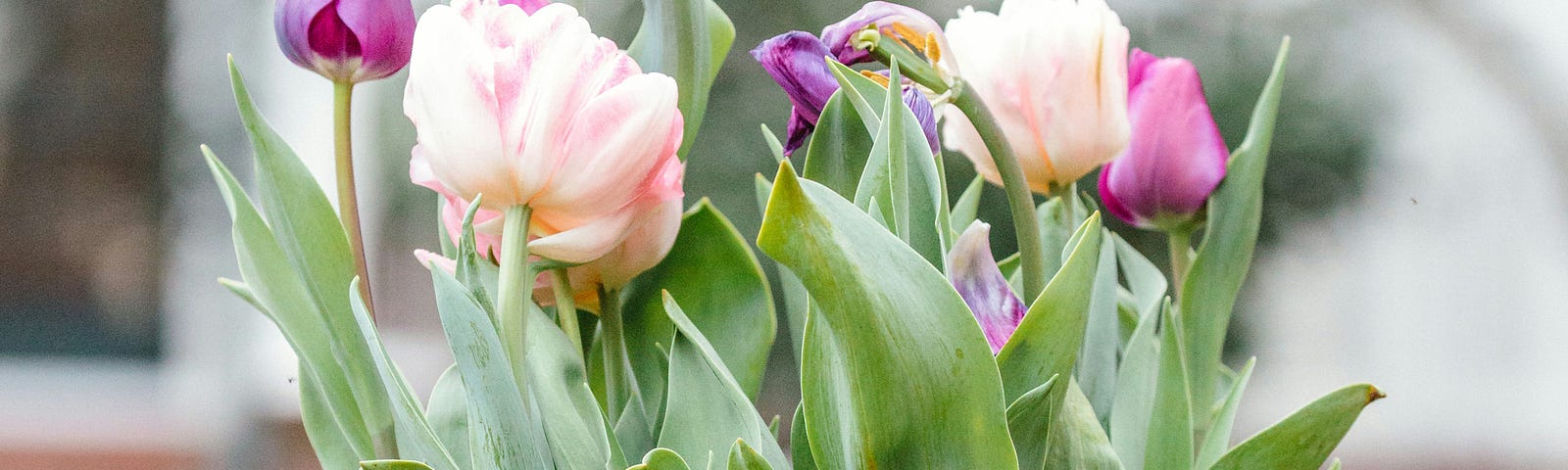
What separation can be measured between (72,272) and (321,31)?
1.61 metres

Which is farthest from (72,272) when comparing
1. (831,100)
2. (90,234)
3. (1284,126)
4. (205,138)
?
(831,100)

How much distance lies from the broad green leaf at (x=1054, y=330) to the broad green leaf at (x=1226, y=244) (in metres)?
0.08

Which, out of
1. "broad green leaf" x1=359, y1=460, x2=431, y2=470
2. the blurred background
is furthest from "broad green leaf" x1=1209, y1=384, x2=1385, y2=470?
the blurred background

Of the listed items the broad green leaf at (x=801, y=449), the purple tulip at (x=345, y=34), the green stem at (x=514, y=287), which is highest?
the purple tulip at (x=345, y=34)

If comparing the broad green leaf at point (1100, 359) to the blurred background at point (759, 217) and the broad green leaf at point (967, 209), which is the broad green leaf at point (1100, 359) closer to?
the broad green leaf at point (967, 209)

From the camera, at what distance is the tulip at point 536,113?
15cm

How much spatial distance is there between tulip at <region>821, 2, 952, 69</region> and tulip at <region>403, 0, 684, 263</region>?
3 cm

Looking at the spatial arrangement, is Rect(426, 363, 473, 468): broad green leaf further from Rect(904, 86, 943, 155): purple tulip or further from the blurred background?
the blurred background

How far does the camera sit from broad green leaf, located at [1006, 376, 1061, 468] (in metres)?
0.14

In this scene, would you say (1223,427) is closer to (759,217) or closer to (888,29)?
(888,29)

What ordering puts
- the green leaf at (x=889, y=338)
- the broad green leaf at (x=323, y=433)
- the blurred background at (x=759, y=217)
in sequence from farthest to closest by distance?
the blurred background at (x=759, y=217) → the broad green leaf at (x=323, y=433) → the green leaf at (x=889, y=338)

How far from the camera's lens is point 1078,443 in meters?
0.16

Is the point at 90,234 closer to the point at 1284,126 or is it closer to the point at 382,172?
A: the point at 382,172

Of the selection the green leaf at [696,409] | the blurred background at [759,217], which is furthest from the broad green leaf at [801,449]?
the blurred background at [759,217]
